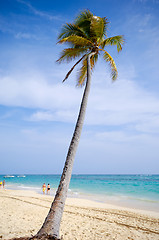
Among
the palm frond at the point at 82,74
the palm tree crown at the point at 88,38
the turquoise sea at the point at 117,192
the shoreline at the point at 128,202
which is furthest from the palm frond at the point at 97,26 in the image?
the turquoise sea at the point at 117,192

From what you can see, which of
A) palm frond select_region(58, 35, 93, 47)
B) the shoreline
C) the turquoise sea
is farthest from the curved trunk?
the turquoise sea

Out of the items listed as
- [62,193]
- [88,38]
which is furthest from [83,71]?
[62,193]

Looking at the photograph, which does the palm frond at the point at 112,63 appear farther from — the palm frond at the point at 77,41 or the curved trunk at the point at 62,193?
the curved trunk at the point at 62,193

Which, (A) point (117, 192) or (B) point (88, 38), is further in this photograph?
(A) point (117, 192)

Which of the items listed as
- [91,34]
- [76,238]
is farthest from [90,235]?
[91,34]

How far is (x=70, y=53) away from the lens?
319 inches

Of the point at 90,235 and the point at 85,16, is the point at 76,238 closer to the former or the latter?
the point at 90,235

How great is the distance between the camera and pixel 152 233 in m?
7.37

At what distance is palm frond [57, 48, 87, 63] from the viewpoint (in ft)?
26.0

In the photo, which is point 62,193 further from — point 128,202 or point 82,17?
point 128,202

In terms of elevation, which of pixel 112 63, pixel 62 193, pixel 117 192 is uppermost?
pixel 112 63

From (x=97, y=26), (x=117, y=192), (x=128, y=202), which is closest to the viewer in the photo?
(x=97, y=26)

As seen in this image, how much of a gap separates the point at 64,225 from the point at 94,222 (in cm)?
166

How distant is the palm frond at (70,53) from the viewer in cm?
791
